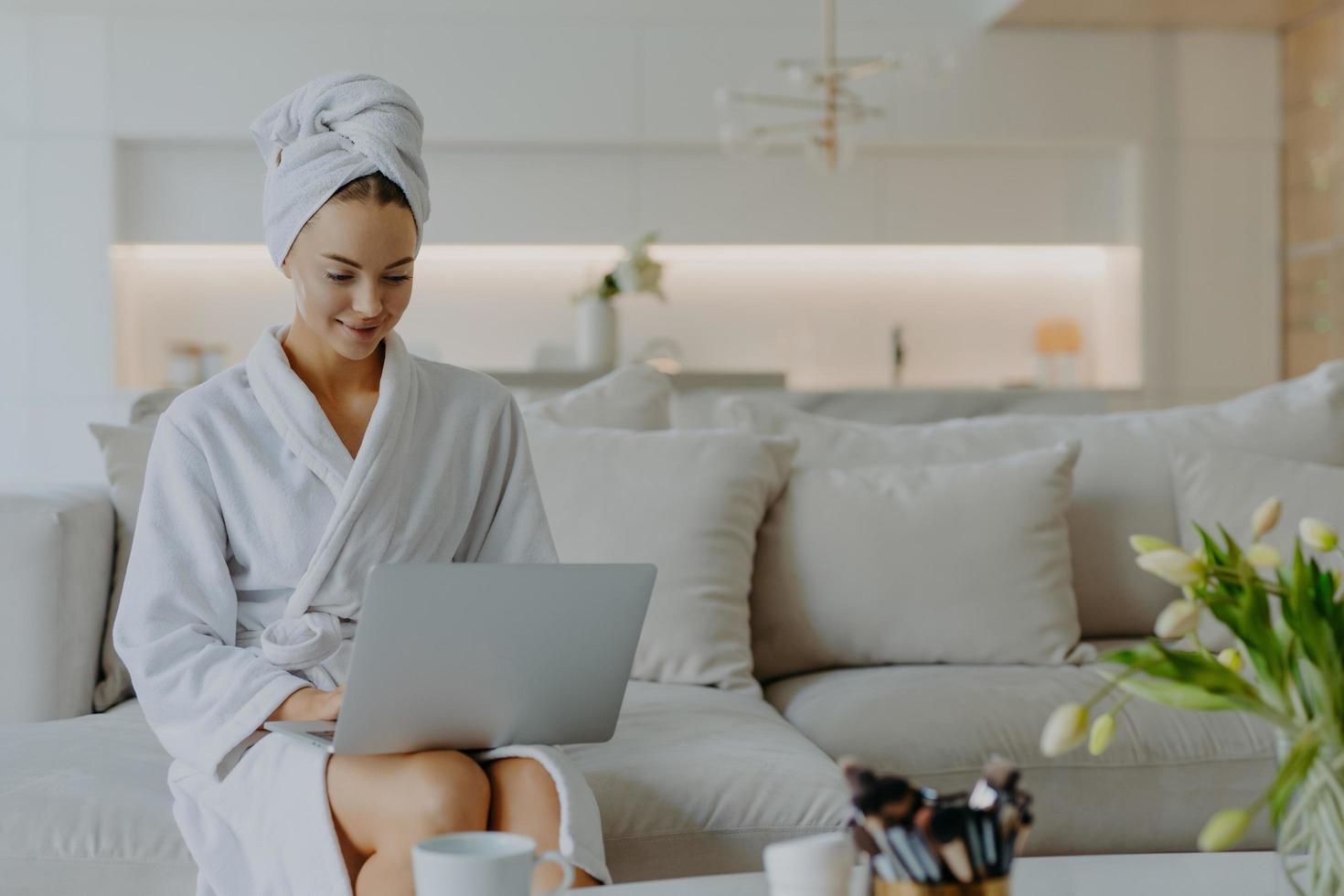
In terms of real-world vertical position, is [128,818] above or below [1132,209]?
below

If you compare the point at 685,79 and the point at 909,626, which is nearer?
the point at 909,626

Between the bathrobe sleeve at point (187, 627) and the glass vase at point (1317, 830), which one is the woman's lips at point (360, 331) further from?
the glass vase at point (1317, 830)

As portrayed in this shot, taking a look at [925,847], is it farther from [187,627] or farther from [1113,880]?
[187,627]

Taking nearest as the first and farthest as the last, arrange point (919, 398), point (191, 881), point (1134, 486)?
1. point (191, 881)
2. point (1134, 486)
3. point (919, 398)

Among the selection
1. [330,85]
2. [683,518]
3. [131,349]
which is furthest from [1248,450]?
[131,349]

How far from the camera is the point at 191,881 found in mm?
1485

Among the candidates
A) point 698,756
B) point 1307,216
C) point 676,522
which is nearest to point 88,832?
point 698,756

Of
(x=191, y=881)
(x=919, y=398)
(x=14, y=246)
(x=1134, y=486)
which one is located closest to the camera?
(x=191, y=881)

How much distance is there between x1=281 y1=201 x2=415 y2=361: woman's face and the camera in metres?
1.50

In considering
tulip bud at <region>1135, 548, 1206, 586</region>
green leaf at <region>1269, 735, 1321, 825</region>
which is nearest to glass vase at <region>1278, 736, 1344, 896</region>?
green leaf at <region>1269, 735, 1321, 825</region>

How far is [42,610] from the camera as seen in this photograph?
1.93 meters

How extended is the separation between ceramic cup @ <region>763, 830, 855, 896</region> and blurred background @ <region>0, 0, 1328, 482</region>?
15.0 feet

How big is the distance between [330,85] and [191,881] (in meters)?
0.89

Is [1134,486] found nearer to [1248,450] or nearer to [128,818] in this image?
[1248,450]
